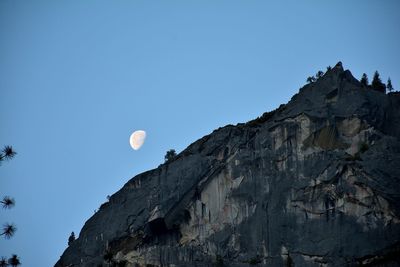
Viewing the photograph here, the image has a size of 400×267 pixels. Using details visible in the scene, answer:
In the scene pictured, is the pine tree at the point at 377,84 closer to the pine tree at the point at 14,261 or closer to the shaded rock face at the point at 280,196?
the shaded rock face at the point at 280,196

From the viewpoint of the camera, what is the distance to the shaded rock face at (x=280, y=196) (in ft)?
243

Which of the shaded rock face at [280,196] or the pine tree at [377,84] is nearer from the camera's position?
the shaded rock face at [280,196]

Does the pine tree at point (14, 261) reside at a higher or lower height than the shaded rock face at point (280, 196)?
lower

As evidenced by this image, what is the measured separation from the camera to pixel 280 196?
3103 inches

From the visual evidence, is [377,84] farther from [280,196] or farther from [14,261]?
[14,261]

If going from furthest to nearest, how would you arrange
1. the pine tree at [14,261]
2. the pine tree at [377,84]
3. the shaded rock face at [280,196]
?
the pine tree at [377,84], the shaded rock face at [280,196], the pine tree at [14,261]

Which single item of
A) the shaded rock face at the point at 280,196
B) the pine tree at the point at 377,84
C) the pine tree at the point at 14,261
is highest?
the pine tree at the point at 377,84

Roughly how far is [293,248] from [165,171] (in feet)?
69.8

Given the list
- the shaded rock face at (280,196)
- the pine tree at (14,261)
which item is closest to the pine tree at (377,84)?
the shaded rock face at (280,196)

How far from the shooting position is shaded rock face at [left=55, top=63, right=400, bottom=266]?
7394 centimetres

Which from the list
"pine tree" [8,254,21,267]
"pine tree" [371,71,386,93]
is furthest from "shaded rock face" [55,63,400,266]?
"pine tree" [8,254,21,267]

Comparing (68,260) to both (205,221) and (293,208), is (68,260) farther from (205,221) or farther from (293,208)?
(293,208)

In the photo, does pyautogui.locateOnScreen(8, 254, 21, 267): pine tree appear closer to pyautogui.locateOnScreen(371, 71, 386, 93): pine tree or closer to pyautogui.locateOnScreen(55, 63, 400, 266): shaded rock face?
pyautogui.locateOnScreen(55, 63, 400, 266): shaded rock face

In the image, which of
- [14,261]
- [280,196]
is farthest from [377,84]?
[14,261]
